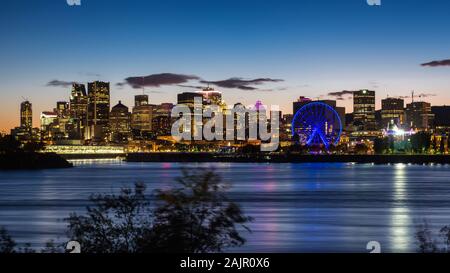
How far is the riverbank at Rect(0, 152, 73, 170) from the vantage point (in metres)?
130

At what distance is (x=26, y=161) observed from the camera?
431ft

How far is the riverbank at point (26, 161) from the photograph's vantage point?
12988 centimetres

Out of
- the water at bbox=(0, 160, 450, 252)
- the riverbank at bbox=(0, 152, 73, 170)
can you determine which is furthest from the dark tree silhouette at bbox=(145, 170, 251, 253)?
the riverbank at bbox=(0, 152, 73, 170)

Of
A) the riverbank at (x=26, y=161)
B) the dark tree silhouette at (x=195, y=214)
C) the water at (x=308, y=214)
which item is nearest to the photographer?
the dark tree silhouette at (x=195, y=214)

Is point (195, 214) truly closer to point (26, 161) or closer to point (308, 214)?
point (308, 214)

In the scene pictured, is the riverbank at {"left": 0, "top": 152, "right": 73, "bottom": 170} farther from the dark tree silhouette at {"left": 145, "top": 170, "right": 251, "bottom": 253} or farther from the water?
the dark tree silhouette at {"left": 145, "top": 170, "right": 251, "bottom": 253}

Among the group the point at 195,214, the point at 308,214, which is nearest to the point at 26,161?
the point at 308,214

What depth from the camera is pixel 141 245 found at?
1134cm

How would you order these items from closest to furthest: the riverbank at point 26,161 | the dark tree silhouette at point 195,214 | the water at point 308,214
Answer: the dark tree silhouette at point 195,214 → the water at point 308,214 → the riverbank at point 26,161

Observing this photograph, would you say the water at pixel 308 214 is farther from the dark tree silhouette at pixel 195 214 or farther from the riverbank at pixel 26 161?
the riverbank at pixel 26 161

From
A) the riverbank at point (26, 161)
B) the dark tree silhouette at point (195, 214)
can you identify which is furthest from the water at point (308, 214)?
the riverbank at point (26, 161)

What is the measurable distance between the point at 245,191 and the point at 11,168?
257 ft
